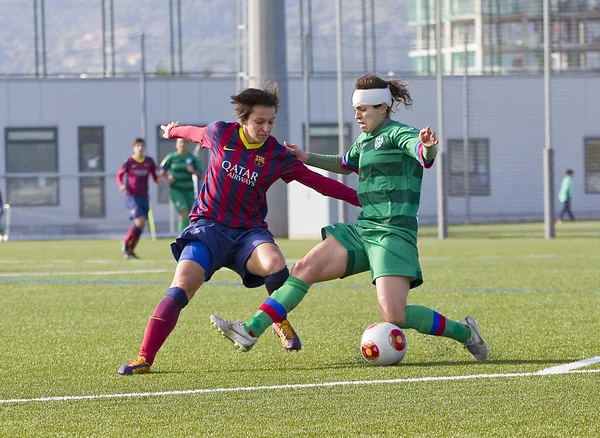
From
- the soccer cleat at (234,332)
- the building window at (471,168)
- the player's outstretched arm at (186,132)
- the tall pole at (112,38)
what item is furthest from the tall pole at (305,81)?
the soccer cleat at (234,332)

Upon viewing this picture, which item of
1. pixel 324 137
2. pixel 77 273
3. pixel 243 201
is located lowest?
pixel 77 273

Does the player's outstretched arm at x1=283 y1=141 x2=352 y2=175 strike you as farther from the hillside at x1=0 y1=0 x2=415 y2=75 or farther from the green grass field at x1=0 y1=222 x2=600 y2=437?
the hillside at x1=0 y1=0 x2=415 y2=75

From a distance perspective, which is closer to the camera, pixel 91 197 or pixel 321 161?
pixel 321 161

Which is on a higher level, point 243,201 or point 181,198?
point 243,201

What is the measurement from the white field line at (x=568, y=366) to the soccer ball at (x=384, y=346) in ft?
2.59

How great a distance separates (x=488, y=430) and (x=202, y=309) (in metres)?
5.69

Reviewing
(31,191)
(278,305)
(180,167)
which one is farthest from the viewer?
(31,191)

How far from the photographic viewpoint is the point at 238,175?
7082 mm

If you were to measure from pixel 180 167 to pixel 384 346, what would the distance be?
14869 millimetres

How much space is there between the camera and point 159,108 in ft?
121

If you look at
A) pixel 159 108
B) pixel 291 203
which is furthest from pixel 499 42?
pixel 291 203

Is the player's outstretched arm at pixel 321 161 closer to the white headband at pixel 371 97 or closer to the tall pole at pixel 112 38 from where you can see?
the white headband at pixel 371 97

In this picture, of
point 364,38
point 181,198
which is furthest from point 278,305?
point 364,38

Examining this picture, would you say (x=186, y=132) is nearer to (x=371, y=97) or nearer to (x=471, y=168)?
(x=371, y=97)
